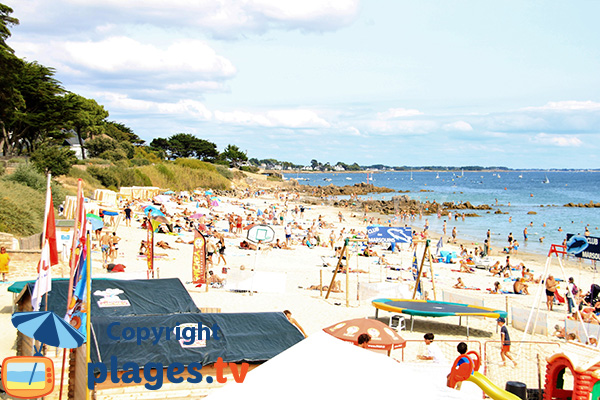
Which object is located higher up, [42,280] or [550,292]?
[42,280]

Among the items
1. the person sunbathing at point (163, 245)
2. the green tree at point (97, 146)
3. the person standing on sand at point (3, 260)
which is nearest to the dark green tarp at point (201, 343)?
the person standing on sand at point (3, 260)

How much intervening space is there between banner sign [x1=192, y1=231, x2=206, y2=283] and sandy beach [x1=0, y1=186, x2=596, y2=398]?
1.64ft

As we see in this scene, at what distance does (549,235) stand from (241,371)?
38183mm

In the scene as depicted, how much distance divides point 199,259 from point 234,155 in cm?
9649

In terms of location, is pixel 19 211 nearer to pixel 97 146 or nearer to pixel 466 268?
pixel 466 268

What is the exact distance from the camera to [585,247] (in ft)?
34.7

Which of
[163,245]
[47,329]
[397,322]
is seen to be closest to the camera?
[47,329]

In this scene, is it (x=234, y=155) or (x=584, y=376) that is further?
(x=234, y=155)

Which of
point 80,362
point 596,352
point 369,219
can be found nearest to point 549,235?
point 369,219

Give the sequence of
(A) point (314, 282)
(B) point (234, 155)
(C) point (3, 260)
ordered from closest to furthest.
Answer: (C) point (3, 260), (A) point (314, 282), (B) point (234, 155)

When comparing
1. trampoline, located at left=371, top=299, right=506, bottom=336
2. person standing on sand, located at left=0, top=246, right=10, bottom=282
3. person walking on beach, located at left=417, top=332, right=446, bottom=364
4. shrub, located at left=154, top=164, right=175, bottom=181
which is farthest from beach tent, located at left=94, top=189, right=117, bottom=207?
person walking on beach, located at left=417, top=332, right=446, bottom=364

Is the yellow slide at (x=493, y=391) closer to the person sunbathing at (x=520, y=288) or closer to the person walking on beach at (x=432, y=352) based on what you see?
the person walking on beach at (x=432, y=352)

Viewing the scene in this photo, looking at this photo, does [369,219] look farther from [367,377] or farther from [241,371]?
[367,377]

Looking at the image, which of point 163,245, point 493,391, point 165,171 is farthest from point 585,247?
point 165,171
